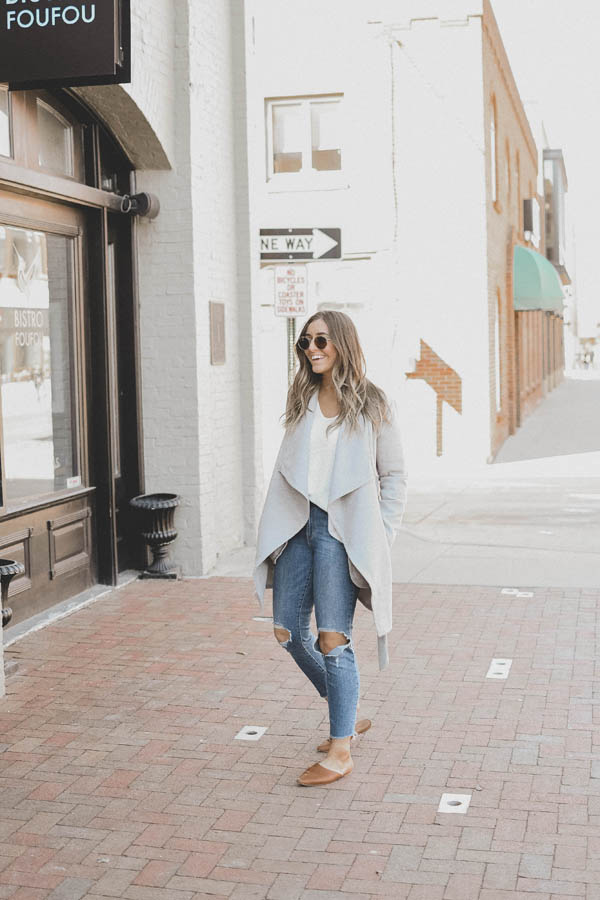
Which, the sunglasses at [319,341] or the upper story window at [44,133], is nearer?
the sunglasses at [319,341]

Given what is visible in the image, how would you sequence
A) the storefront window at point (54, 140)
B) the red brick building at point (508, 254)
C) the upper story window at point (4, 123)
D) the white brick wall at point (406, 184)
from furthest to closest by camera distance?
1. the red brick building at point (508, 254)
2. the white brick wall at point (406, 184)
3. the storefront window at point (54, 140)
4. the upper story window at point (4, 123)

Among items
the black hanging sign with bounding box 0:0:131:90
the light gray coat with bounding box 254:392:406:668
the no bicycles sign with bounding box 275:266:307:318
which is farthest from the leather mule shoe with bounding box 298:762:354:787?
the no bicycles sign with bounding box 275:266:307:318

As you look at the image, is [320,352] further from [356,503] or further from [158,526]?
[158,526]

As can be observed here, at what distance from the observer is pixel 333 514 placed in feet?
15.8

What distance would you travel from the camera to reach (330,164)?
1808 cm

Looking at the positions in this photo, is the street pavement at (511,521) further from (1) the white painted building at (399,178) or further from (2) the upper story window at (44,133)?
(2) the upper story window at (44,133)

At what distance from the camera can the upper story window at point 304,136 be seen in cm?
1797

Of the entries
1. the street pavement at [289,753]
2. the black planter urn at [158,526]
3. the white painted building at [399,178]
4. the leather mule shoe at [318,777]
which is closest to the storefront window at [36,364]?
the black planter urn at [158,526]

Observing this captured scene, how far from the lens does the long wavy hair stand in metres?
4.92

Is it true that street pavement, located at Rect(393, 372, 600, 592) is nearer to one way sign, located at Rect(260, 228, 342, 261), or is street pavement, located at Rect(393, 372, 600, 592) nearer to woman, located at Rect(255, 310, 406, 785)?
one way sign, located at Rect(260, 228, 342, 261)

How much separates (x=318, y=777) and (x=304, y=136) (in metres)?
14.5

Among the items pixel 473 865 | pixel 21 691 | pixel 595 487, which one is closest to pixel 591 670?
pixel 473 865

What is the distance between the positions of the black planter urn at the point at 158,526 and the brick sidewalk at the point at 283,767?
120cm

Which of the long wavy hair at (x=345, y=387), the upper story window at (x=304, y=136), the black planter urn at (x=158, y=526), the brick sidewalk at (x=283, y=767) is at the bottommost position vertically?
the brick sidewalk at (x=283, y=767)
